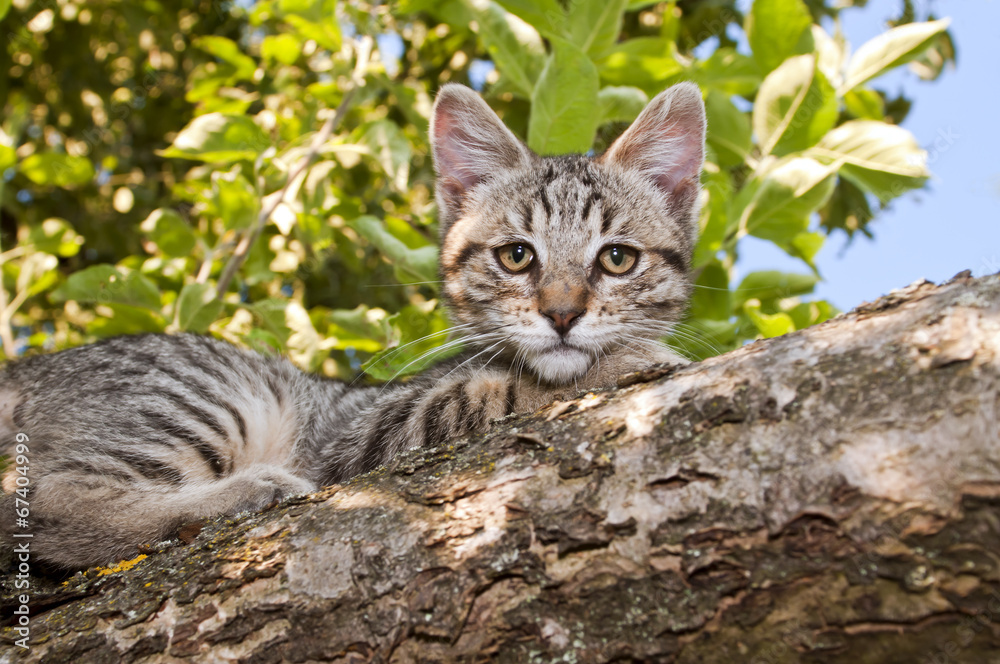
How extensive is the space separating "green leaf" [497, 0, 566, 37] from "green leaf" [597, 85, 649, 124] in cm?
39

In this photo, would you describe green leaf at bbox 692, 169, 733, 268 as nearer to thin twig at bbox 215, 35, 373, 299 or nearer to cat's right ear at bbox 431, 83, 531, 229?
cat's right ear at bbox 431, 83, 531, 229

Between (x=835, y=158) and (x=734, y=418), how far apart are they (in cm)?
205

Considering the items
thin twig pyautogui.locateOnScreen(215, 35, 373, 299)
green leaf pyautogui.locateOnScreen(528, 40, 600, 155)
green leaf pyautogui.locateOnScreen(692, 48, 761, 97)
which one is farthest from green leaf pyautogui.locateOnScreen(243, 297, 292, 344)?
green leaf pyautogui.locateOnScreen(692, 48, 761, 97)

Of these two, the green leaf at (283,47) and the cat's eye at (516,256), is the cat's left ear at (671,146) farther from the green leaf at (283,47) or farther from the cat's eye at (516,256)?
the green leaf at (283,47)

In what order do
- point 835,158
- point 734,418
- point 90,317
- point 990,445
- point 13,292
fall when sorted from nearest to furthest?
point 990,445
point 734,418
point 835,158
point 13,292
point 90,317

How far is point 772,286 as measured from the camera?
3.34 m

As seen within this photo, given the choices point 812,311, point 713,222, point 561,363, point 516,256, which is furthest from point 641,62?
point 561,363

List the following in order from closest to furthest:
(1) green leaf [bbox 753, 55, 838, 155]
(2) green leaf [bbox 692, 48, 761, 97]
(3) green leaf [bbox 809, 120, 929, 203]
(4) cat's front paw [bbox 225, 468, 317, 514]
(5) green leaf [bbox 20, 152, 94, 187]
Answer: (4) cat's front paw [bbox 225, 468, 317, 514]
(3) green leaf [bbox 809, 120, 929, 203]
(1) green leaf [bbox 753, 55, 838, 155]
(2) green leaf [bbox 692, 48, 761, 97]
(5) green leaf [bbox 20, 152, 94, 187]

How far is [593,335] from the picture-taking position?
2.55 m

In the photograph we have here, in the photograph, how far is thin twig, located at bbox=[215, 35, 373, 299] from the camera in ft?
11.5

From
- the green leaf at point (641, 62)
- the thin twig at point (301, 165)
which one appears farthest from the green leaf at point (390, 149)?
the green leaf at point (641, 62)

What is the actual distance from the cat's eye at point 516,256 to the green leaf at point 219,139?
1.43m

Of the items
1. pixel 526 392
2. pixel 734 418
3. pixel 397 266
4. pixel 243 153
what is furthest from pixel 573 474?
pixel 243 153

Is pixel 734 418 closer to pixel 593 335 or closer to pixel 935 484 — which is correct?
pixel 935 484
